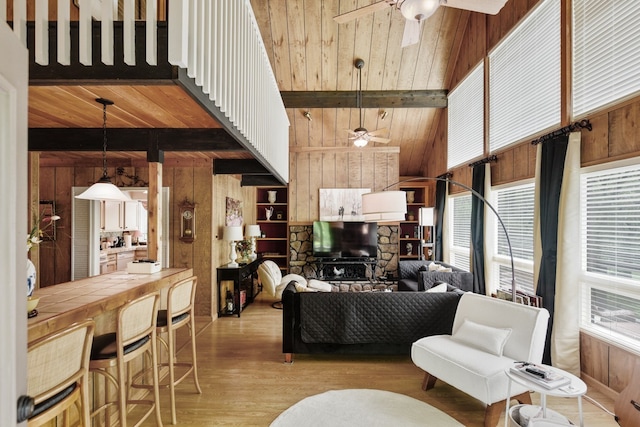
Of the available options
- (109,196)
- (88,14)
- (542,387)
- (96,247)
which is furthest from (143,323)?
(96,247)

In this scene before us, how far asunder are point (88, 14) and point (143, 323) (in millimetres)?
1712

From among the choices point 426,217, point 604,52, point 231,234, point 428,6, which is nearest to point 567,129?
point 604,52

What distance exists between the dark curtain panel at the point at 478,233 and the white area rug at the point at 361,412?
2.72m

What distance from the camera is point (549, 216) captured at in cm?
329

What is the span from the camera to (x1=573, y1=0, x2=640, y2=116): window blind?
2.63 m

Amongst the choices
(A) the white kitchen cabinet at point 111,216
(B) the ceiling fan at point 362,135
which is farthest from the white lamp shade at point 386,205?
(A) the white kitchen cabinet at point 111,216

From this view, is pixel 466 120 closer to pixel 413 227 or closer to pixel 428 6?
pixel 413 227

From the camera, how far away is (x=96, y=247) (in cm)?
506

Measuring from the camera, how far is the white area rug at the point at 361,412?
7.82 ft

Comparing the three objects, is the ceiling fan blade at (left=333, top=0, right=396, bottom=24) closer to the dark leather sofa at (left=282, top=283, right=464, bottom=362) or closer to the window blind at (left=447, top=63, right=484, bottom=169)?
the dark leather sofa at (left=282, top=283, right=464, bottom=362)

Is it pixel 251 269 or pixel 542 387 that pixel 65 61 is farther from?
pixel 251 269

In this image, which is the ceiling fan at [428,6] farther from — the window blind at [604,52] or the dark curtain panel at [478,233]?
the dark curtain panel at [478,233]

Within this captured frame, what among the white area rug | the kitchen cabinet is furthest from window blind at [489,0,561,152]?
the kitchen cabinet

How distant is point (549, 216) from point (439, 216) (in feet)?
11.0
